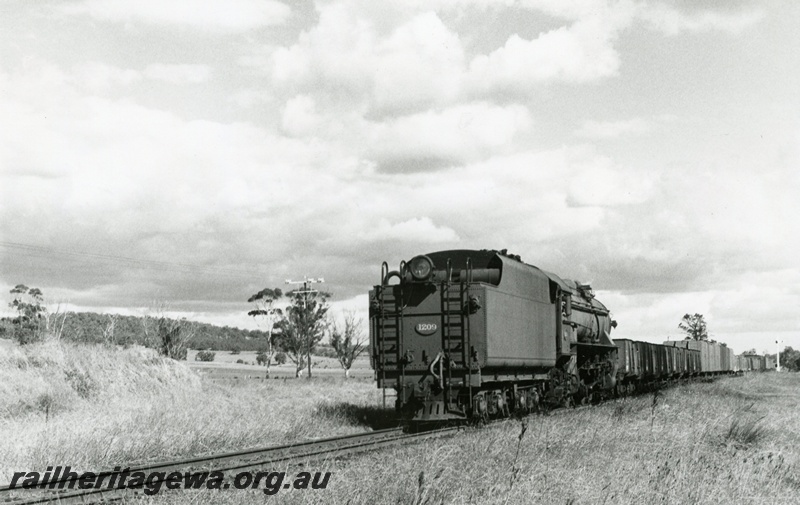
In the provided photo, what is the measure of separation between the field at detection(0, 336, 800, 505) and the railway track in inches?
26.0

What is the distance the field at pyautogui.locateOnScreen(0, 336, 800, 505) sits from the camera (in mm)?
8773

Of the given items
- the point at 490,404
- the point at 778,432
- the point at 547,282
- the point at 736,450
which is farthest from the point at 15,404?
the point at 778,432

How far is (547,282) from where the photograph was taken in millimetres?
19172

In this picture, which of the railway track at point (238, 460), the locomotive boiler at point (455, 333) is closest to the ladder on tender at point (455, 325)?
the locomotive boiler at point (455, 333)

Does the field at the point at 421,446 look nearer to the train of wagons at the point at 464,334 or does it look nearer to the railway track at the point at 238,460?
the railway track at the point at 238,460

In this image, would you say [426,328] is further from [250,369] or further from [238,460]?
[250,369]

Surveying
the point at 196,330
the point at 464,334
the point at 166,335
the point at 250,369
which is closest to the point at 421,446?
the point at 464,334

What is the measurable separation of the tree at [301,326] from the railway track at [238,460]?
153 feet

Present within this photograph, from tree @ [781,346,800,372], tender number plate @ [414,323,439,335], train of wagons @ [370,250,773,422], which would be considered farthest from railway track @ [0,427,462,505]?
tree @ [781,346,800,372]

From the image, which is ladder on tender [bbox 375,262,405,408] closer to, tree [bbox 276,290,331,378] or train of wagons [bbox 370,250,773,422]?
train of wagons [bbox 370,250,773,422]

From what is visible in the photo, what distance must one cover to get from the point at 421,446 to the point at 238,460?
278 cm

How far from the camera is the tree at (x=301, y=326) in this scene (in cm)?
6249

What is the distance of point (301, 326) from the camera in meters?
62.8

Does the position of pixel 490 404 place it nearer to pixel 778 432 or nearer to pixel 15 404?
pixel 778 432
